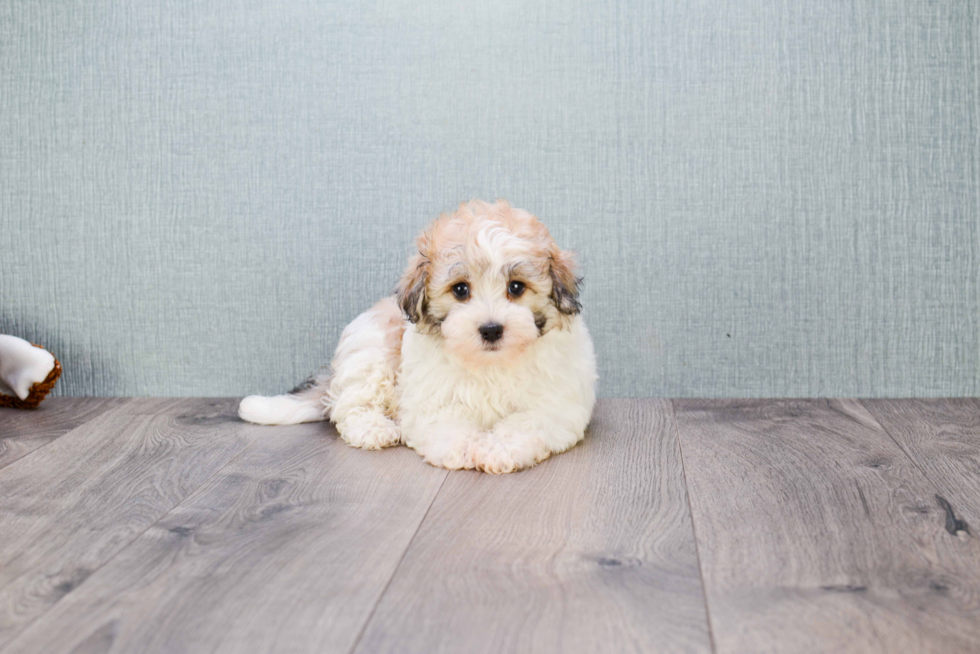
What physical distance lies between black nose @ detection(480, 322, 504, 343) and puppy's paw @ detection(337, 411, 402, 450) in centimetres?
47

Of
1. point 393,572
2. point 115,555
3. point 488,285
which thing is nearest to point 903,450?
point 488,285

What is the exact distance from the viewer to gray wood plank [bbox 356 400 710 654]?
115 cm

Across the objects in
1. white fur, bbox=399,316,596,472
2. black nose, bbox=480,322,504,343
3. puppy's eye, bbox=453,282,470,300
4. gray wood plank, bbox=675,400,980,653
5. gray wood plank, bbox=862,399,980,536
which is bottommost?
gray wood plank, bbox=862,399,980,536

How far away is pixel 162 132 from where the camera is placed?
2781 millimetres

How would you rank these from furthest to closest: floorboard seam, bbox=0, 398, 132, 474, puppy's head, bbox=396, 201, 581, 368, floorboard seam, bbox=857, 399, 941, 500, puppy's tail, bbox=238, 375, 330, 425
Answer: puppy's tail, bbox=238, 375, 330, 425 → floorboard seam, bbox=0, 398, 132, 474 → puppy's head, bbox=396, 201, 581, 368 → floorboard seam, bbox=857, 399, 941, 500

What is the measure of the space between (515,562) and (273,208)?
5.85 ft

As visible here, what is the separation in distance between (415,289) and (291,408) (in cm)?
71

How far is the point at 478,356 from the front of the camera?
1.96 meters

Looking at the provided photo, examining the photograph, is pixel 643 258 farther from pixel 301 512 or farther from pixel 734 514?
pixel 301 512

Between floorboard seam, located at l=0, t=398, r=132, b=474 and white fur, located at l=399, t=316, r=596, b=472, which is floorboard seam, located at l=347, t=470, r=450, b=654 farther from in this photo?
floorboard seam, located at l=0, t=398, r=132, b=474

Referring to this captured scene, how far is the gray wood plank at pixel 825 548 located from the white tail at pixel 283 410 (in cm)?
111

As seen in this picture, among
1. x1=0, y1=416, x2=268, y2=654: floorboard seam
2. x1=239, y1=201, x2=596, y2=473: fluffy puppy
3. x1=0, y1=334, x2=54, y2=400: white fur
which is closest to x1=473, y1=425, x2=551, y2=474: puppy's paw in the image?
x1=239, y1=201, x2=596, y2=473: fluffy puppy

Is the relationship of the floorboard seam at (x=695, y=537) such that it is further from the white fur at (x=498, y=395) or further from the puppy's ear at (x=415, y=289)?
the puppy's ear at (x=415, y=289)

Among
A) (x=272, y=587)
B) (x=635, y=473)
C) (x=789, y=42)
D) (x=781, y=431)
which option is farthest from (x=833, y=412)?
(x=272, y=587)
